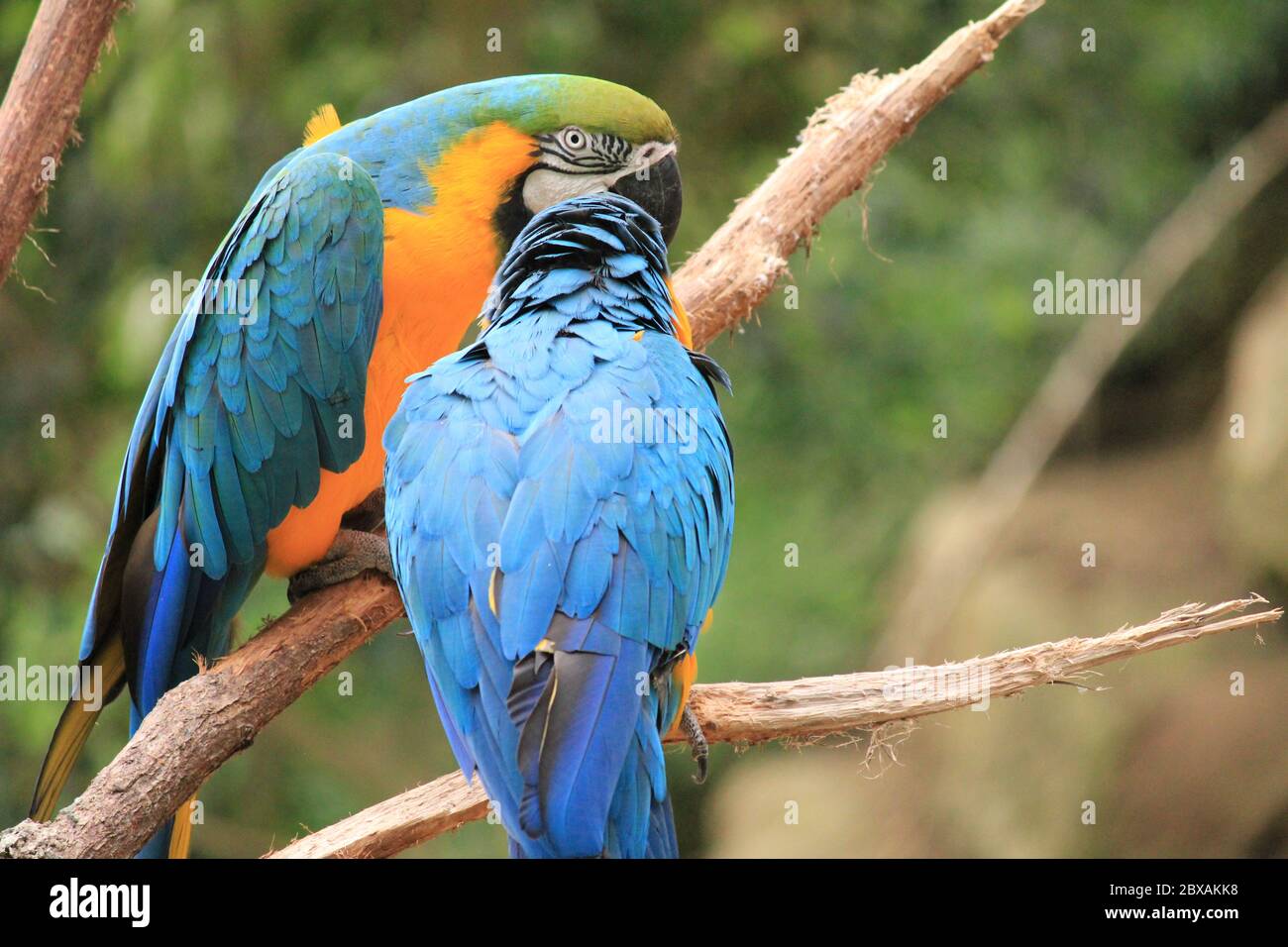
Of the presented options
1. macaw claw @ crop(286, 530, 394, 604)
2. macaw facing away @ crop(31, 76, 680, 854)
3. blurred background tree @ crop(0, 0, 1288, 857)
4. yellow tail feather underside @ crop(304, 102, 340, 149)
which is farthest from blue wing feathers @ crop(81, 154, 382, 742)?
blurred background tree @ crop(0, 0, 1288, 857)

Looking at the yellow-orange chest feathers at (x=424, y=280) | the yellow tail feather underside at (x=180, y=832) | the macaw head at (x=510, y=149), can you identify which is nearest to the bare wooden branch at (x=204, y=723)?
the yellow-orange chest feathers at (x=424, y=280)

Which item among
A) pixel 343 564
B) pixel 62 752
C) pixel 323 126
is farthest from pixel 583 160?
pixel 62 752

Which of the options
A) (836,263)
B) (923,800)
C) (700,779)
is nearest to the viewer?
(700,779)

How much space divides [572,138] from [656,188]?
182 mm

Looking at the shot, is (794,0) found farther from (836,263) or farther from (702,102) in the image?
(836,263)

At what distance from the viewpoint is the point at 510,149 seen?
7.28 feet

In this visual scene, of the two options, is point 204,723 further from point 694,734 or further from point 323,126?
point 323,126

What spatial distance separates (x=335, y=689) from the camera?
159 inches

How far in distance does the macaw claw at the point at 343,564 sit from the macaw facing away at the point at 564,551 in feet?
1.76

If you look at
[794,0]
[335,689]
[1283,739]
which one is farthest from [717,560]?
[1283,739]

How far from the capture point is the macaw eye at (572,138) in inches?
86.9

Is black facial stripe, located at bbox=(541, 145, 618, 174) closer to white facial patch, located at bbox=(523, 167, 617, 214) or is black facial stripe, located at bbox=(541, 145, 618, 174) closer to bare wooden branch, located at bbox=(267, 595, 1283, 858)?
white facial patch, located at bbox=(523, 167, 617, 214)

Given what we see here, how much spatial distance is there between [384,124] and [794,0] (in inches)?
88.4

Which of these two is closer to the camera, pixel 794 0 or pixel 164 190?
pixel 164 190
